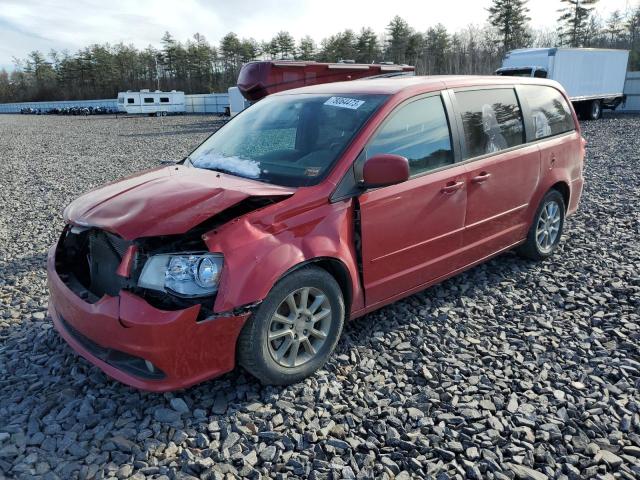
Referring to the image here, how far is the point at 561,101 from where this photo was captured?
17.3ft

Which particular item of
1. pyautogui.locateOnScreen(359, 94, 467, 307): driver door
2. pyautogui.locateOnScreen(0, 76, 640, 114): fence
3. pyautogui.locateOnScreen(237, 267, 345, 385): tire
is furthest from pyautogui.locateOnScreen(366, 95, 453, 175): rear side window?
pyautogui.locateOnScreen(0, 76, 640, 114): fence

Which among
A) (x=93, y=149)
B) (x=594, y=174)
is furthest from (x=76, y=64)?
(x=594, y=174)

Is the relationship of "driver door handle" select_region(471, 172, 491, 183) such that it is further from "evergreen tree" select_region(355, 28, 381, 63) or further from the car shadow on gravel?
"evergreen tree" select_region(355, 28, 381, 63)

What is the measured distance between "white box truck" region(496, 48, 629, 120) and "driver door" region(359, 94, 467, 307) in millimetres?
20990

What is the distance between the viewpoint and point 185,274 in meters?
2.76

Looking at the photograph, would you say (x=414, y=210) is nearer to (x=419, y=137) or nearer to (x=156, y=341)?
(x=419, y=137)

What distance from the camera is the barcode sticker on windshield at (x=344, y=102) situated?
3.63 meters

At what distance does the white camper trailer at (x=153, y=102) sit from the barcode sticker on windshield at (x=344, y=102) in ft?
163

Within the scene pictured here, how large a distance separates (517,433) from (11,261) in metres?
5.61

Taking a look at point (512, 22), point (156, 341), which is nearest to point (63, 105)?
point (512, 22)

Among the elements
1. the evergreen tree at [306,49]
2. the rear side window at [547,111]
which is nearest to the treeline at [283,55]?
the evergreen tree at [306,49]

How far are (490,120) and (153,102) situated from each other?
50753mm

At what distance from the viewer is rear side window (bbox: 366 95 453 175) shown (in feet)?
11.5

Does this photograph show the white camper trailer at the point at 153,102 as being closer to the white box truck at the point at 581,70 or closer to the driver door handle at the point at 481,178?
the white box truck at the point at 581,70
